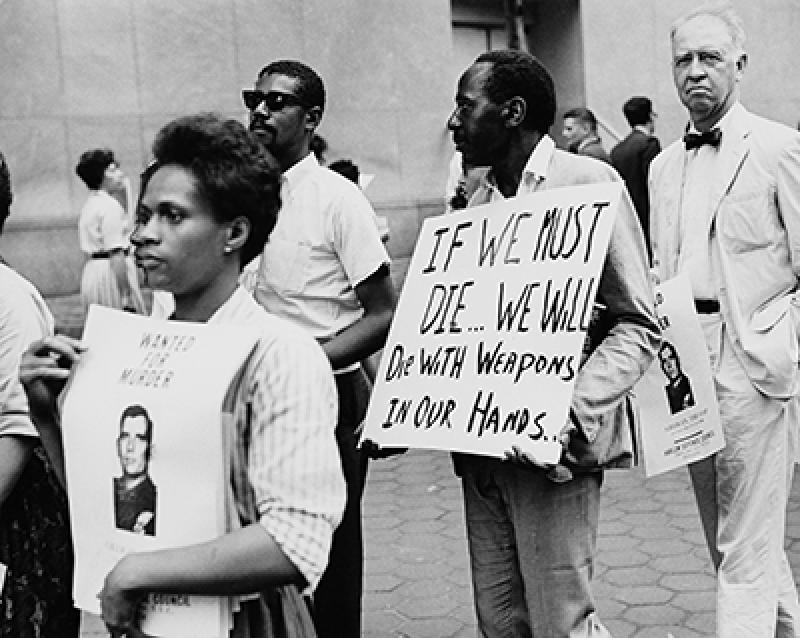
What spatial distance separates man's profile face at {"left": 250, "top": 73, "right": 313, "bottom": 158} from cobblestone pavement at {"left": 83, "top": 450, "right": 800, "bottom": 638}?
1.91m

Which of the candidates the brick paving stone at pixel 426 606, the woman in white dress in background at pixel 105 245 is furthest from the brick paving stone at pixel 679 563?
the woman in white dress in background at pixel 105 245

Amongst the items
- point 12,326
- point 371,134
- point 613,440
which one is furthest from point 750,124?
point 371,134

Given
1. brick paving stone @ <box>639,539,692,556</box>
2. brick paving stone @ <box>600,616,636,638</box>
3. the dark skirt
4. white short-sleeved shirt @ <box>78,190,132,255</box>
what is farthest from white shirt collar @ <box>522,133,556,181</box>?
white short-sleeved shirt @ <box>78,190,132,255</box>

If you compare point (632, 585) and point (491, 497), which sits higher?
point (491, 497)

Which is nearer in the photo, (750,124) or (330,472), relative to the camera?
(330,472)

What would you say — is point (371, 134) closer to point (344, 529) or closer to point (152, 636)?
point (344, 529)

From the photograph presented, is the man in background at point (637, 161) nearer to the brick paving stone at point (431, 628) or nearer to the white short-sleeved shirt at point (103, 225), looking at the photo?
the white short-sleeved shirt at point (103, 225)

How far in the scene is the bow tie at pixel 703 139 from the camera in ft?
11.5

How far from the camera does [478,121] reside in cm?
280

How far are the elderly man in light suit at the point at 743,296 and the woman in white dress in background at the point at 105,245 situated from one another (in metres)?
6.74

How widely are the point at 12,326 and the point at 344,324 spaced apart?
1.27 meters

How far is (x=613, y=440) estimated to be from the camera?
9.05ft

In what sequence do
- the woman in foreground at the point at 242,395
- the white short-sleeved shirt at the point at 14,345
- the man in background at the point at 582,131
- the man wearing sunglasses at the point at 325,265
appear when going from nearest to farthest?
the woman in foreground at the point at 242,395
the white short-sleeved shirt at the point at 14,345
the man wearing sunglasses at the point at 325,265
the man in background at the point at 582,131

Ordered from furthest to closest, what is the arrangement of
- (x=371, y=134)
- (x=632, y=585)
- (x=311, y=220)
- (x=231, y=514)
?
1. (x=371, y=134)
2. (x=632, y=585)
3. (x=311, y=220)
4. (x=231, y=514)
